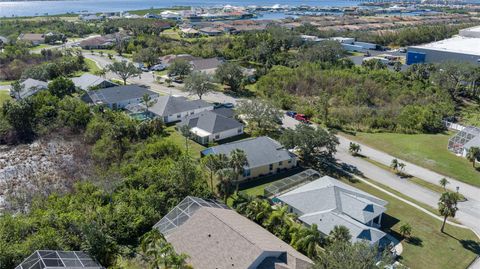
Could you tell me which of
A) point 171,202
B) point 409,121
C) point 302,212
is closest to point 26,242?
point 171,202

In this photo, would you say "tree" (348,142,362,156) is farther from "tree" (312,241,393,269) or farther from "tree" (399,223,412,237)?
"tree" (312,241,393,269)

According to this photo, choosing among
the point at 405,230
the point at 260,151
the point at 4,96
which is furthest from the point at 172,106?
the point at 405,230

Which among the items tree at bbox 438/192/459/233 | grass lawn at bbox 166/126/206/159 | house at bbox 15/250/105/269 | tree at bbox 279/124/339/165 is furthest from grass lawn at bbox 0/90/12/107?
tree at bbox 438/192/459/233

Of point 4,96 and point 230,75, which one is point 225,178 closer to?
point 230,75

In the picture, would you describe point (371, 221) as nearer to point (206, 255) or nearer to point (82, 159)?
point (206, 255)

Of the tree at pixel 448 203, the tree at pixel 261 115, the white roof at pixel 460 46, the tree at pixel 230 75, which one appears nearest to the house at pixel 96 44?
the tree at pixel 230 75

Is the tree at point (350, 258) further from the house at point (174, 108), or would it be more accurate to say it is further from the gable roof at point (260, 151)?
the house at point (174, 108)

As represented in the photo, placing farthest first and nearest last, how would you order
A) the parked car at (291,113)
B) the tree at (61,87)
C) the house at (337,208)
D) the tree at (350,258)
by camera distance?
the tree at (61,87), the parked car at (291,113), the house at (337,208), the tree at (350,258)
